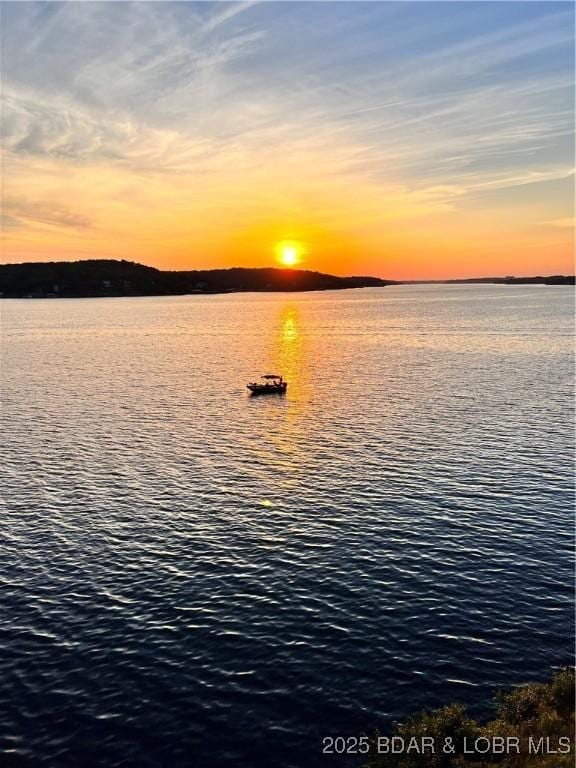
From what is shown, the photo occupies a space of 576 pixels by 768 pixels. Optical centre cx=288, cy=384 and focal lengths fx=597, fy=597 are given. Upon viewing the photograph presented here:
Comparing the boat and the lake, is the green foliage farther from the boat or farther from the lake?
the boat

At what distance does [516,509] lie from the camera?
5778 centimetres

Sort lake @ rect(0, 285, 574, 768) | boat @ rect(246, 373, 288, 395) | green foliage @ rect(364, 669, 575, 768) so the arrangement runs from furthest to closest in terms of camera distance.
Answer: boat @ rect(246, 373, 288, 395)
lake @ rect(0, 285, 574, 768)
green foliage @ rect(364, 669, 575, 768)

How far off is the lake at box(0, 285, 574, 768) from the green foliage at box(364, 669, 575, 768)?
5.25 ft

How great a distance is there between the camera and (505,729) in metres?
29.1

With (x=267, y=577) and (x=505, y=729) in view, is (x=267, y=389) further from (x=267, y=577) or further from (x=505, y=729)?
(x=505, y=729)

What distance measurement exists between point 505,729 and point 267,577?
67.7 ft

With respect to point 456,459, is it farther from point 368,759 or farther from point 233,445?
point 368,759

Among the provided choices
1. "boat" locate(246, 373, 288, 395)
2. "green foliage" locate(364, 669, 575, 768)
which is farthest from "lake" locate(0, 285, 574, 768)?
"boat" locate(246, 373, 288, 395)

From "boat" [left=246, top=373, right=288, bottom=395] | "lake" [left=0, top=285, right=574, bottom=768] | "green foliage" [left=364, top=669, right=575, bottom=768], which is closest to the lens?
"green foliage" [left=364, top=669, right=575, bottom=768]

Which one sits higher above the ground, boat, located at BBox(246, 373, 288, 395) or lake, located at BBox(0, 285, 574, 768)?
boat, located at BBox(246, 373, 288, 395)

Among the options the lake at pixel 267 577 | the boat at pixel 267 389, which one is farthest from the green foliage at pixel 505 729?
the boat at pixel 267 389

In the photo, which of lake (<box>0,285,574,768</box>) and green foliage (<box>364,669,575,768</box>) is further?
lake (<box>0,285,574,768</box>)

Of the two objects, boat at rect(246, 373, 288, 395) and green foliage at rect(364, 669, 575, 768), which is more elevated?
boat at rect(246, 373, 288, 395)

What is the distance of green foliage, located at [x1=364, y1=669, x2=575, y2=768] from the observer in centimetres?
2722
